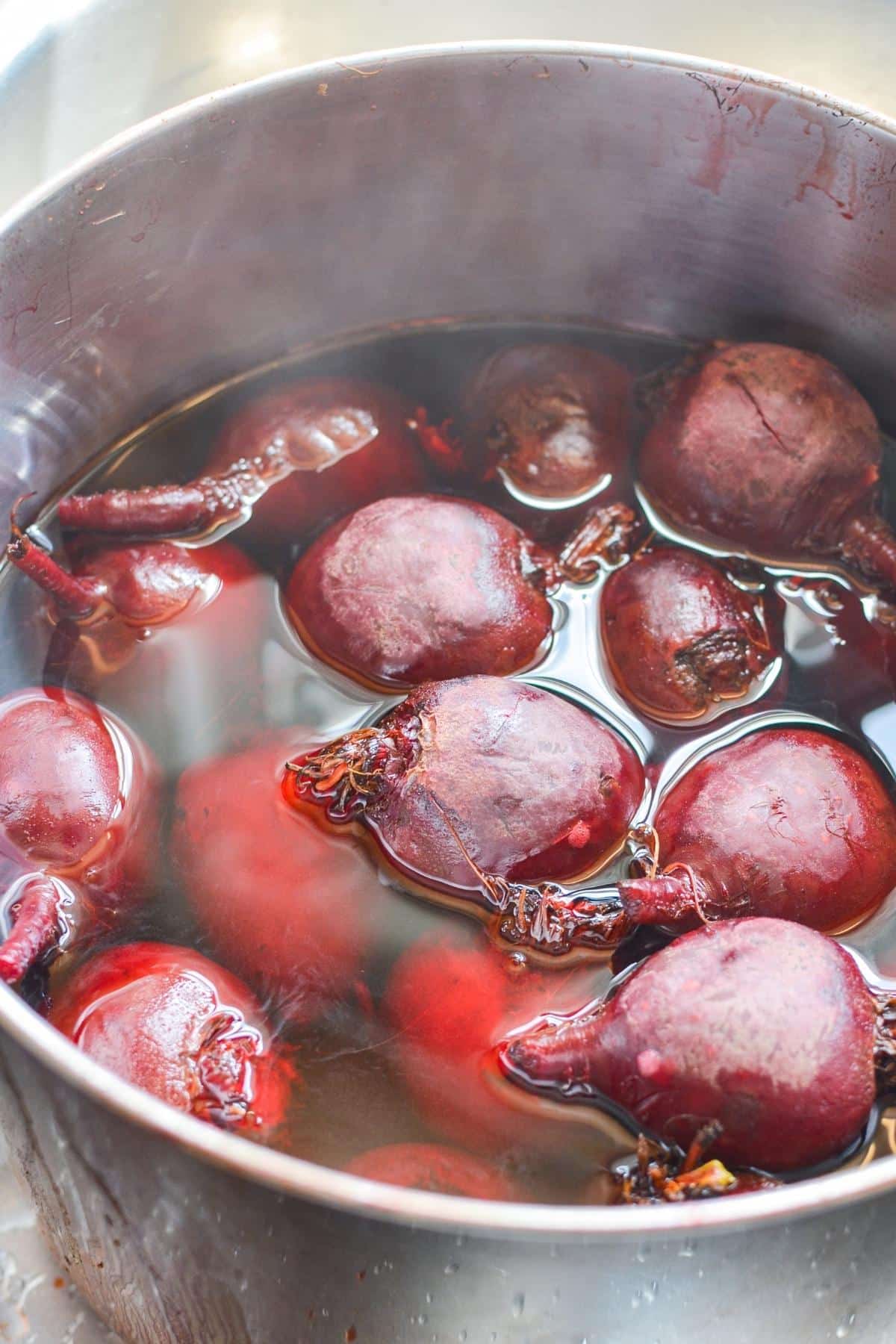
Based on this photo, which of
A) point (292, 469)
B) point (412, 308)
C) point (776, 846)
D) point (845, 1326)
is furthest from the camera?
point (412, 308)

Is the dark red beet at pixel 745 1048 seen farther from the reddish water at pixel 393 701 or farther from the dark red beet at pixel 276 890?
the dark red beet at pixel 276 890

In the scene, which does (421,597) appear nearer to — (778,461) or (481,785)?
(481,785)

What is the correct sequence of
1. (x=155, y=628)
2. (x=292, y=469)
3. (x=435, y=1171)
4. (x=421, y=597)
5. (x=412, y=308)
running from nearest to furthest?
(x=435, y=1171) < (x=421, y=597) < (x=155, y=628) < (x=292, y=469) < (x=412, y=308)

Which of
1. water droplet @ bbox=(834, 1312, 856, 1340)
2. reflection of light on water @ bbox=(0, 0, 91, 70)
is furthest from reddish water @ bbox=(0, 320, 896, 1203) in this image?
reflection of light on water @ bbox=(0, 0, 91, 70)

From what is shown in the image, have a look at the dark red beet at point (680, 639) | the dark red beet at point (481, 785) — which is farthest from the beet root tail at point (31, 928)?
the dark red beet at point (680, 639)

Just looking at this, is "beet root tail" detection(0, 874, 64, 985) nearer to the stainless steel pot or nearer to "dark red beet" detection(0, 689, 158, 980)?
"dark red beet" detection(0, 689, 158, 980)

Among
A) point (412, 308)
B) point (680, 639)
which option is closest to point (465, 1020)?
point (680, 639)

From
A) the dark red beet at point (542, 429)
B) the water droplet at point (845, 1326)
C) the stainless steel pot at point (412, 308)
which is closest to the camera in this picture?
the stainless steel pot at point (412, 308)
